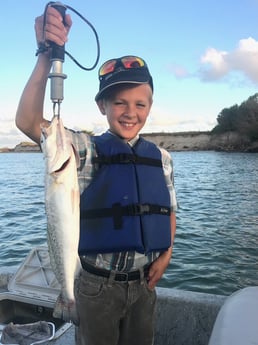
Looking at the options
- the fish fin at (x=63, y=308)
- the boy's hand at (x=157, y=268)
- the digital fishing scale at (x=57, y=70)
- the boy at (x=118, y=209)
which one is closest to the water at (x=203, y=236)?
the boy's hand at (x=157, y=268)

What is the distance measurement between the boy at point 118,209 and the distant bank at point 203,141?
6713cm

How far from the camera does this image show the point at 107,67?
3.35m

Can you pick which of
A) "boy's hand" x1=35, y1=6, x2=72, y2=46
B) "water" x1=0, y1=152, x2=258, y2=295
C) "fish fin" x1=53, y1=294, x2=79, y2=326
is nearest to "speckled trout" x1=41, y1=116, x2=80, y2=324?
"fish fin" x1=53, y1=294, x2=79, y2=326

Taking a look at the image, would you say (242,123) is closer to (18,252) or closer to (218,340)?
(18,252)

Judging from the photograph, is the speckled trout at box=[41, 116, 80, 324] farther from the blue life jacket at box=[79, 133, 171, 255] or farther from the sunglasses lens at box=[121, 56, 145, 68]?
the sunglasses lens at box=[121, 56, 145, 68]

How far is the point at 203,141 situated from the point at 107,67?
9692cm

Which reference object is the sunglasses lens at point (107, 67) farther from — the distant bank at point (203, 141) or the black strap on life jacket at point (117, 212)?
the distant bank at point (203, 141)

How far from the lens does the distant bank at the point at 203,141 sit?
7247cm

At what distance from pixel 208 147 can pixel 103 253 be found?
91.7 metres

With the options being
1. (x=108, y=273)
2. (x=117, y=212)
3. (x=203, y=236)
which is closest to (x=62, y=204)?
(x=117, y=212)

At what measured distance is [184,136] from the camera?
107m

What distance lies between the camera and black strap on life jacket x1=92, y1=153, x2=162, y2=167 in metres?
3.23

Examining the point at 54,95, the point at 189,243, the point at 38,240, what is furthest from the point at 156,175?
the point at 38,240

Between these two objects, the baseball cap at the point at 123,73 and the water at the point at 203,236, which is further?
the water at the point at 203,236
